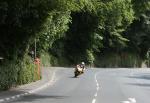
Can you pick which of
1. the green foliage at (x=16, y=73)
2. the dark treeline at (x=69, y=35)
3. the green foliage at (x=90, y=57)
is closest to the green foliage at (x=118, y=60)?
the dark treeline at (x=69, y=35)

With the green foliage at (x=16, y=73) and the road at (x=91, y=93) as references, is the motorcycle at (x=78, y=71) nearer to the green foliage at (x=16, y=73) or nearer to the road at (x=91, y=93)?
the road at (x=91, y=93)

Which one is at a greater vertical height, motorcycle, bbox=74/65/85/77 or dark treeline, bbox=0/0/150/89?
dark treeline, bbox=0/0/150/89

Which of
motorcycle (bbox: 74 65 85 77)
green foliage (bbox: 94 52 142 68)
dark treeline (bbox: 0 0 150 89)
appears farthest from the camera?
green foliage (bbox: 94 52 142 68)

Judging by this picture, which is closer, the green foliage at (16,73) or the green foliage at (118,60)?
the green foliage at (16,73)

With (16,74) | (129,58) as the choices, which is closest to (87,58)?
(129,58)

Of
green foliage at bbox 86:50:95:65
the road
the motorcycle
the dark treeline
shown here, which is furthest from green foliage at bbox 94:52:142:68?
the road

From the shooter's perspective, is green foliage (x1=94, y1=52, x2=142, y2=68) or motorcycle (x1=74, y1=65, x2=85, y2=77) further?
green foliage (x1=94, y1=52, x2=142, y2=68)

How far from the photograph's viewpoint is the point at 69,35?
7894 centimetres

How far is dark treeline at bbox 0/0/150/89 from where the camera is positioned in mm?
30750

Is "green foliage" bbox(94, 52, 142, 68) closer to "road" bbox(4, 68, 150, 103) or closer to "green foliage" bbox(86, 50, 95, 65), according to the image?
"green foliage" bbox(86, 50, 95, 65)

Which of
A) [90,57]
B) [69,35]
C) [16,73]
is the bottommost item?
[16,73]

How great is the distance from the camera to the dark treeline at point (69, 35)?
3075cm

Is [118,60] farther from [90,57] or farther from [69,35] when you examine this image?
[69,35]

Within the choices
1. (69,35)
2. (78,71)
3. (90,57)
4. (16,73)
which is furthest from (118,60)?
(16,73)
